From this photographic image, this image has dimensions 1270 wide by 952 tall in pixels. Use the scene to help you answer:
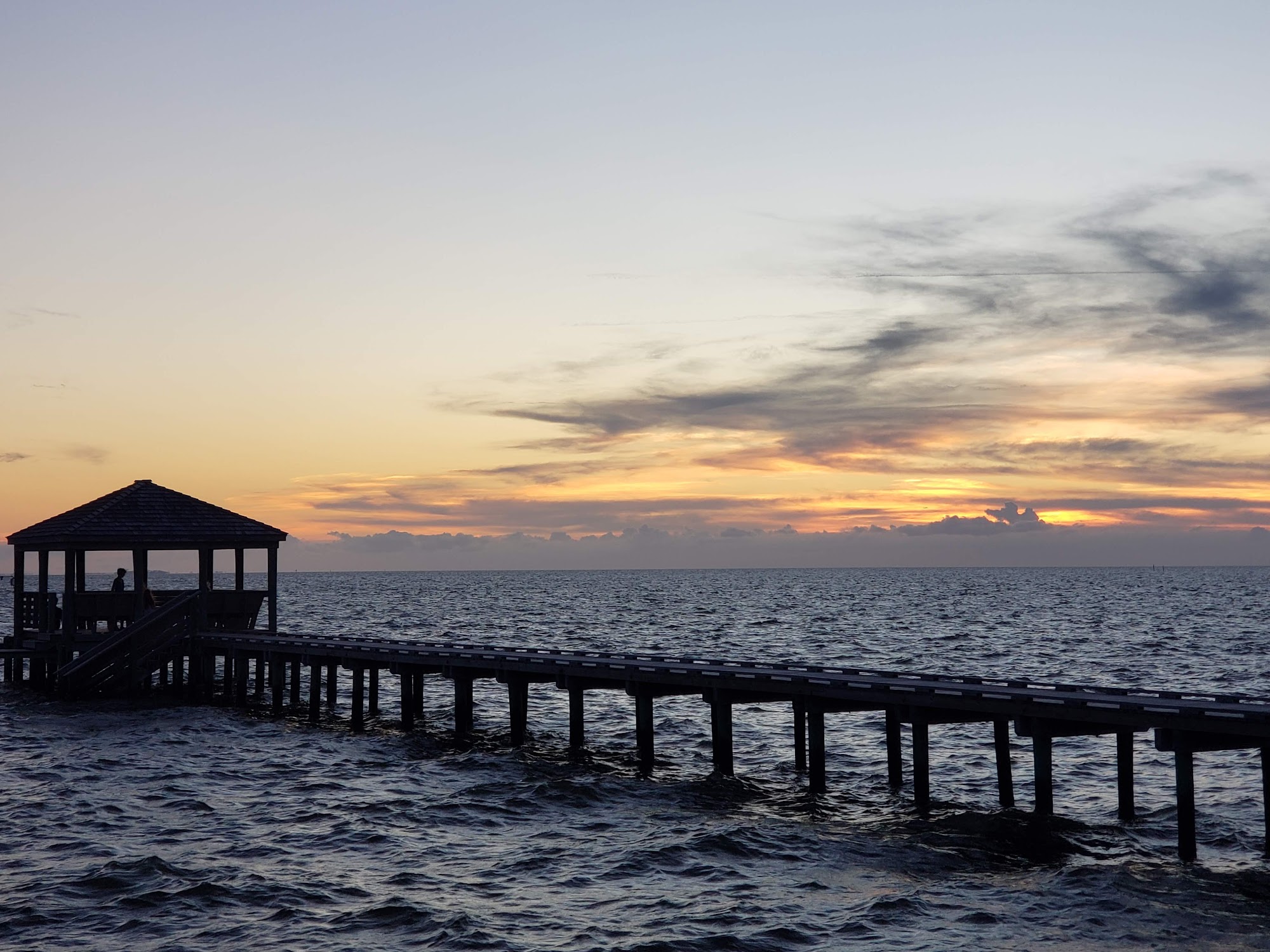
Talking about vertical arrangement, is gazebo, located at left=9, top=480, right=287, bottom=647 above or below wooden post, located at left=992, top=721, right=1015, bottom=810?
above

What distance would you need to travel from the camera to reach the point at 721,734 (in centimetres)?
2948

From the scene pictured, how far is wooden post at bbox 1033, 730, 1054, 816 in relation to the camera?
2377cm

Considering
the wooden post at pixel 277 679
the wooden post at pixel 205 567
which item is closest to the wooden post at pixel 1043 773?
the wooden post at pixel 277 679

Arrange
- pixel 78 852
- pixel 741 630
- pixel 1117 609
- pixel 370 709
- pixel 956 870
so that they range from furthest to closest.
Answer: pixel 1117 609, pixel 741 630, pixel 370 709, pixel 78 852, pixel 956 870

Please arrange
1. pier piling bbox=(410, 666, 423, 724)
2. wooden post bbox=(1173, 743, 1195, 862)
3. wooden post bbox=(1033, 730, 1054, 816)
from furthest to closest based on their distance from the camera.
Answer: pier piling bbox=(410, 666, 423, 724) < wooden post bbox=(1033, 730, 1054, 816) < wooden post bbox=(1173, 743, 1195, 862)

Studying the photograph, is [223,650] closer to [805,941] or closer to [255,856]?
[255,856]

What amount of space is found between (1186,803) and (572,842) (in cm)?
1106

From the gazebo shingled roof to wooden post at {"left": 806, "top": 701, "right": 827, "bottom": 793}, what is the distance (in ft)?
83.6

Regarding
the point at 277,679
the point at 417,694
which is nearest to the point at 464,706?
the point at 417,694

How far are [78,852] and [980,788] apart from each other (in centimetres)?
1923

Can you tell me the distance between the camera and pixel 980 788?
2878 centimetres

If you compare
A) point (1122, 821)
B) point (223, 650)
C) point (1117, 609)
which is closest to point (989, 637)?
point (1117, 609)

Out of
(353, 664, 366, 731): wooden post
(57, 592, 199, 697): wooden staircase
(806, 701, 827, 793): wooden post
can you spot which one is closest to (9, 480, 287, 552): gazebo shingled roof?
(57, 592, 199, 697): wooden staircase

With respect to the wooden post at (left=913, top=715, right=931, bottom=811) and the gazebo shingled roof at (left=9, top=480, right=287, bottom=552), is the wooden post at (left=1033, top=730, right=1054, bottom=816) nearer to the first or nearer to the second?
the wooden post at (left=913, top=715, right=931, bottom=811)
